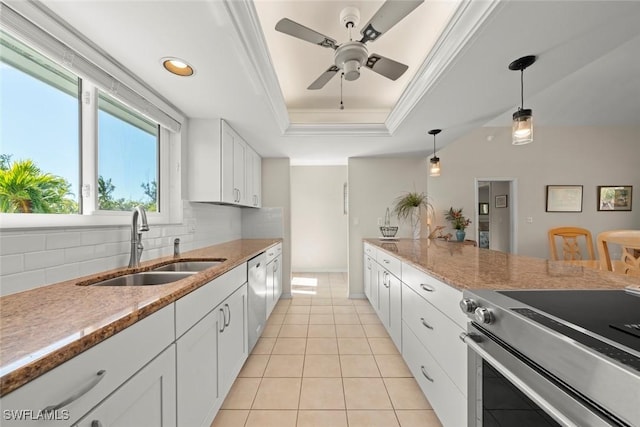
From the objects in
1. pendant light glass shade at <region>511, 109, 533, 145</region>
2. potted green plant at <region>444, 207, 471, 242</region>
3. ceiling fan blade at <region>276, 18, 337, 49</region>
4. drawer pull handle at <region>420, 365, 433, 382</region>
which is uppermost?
ceiling fan blade at <region>276, 18, 337, 49</region>

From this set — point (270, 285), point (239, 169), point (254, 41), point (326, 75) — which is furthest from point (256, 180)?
point (254, 41)

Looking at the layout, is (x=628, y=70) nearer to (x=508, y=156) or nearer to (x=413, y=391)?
(x=508, y=156)

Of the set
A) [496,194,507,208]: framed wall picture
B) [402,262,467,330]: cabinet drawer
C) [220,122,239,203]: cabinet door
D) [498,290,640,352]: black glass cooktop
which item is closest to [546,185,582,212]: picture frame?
[496,194,507,208]: framed wall picture

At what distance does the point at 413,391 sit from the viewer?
5.89 ft

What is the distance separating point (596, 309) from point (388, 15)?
1537mm

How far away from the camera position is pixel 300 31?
152cm

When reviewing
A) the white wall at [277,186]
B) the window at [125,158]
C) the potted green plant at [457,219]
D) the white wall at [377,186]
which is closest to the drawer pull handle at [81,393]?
the window at [125,158]

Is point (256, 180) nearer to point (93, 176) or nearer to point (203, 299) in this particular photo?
point (93, 176)

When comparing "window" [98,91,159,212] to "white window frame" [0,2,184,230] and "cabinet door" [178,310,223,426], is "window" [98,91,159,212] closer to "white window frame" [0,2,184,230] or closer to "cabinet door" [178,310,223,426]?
"white window frame" [0,2,184,230]

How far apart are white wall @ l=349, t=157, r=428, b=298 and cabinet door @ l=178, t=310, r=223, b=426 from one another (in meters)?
3.01

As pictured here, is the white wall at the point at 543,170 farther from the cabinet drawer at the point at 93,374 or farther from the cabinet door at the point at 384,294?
the cabinet drawer at the point at 93,374

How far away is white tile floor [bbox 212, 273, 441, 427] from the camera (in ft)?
5.11

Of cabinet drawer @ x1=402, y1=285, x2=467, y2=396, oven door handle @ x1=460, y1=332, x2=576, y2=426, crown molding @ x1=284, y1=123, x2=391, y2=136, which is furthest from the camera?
crown molding @ x1=284, y1=123, x2=391, y2=136

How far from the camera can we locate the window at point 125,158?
1605mm
